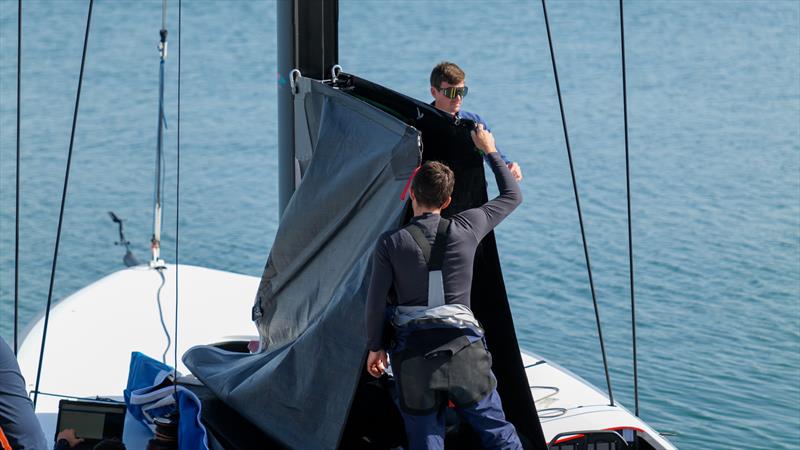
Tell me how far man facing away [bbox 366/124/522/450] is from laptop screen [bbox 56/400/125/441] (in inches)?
44.8

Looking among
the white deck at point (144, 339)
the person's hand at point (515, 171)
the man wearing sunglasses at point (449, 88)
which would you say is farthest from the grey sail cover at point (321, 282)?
the white deck at point (144, 339)

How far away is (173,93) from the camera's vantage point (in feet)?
61.1

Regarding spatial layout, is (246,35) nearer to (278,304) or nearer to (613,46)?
(613,46)

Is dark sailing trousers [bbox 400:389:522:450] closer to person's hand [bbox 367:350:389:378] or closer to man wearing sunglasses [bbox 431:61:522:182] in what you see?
person's hand [bbox 367:350:389:378]

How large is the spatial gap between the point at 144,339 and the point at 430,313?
7.82 ft

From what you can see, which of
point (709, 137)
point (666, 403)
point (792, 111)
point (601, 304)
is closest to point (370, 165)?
point (666, 403)

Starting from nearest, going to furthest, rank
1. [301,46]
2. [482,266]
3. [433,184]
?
[433,184] < [482,266] < [301,46]

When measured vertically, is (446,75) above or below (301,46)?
below

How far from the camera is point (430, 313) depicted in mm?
3674

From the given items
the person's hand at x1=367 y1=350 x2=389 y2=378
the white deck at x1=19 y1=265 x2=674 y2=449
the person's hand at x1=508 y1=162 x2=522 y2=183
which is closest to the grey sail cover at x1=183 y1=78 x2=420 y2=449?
the person's hand at x1=367 y1=350 x2=389 y2=378

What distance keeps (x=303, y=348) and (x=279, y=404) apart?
0.25 m

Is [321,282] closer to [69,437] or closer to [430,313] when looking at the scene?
[430,313]

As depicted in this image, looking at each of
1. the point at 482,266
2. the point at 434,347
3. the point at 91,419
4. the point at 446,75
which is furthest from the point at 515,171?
the point at 91,419

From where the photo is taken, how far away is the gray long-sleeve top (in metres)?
3.65
